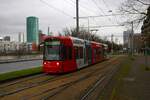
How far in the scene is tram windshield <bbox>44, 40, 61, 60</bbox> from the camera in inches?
897

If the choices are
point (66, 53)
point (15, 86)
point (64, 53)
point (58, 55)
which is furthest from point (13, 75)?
point (15, 86)

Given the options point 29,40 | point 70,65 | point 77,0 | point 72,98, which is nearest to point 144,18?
point 70,65

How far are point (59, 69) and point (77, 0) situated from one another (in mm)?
18484

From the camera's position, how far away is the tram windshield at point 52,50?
74.7ft

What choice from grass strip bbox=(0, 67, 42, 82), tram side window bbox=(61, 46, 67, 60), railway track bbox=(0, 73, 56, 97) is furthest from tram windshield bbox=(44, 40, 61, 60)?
railway track bbox=(0, 73, 56, 97)

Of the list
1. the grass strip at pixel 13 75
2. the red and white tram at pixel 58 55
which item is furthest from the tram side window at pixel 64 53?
the grass strip at pixel 13 75

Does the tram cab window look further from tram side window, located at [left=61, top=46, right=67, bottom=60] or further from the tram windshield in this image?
the tram windshield

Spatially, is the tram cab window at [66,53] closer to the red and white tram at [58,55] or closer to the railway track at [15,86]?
the red and white tram at [58,55]

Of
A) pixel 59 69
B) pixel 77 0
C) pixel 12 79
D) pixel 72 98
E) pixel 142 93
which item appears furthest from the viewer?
pixel 77 0

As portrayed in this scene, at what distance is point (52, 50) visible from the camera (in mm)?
22938

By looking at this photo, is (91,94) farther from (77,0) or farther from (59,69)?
(77,0)

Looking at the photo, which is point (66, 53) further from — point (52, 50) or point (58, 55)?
point (52, 50)

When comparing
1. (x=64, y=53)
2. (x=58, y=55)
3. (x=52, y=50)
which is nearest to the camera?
(x=58, y=55)

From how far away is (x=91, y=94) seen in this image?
12945mm
